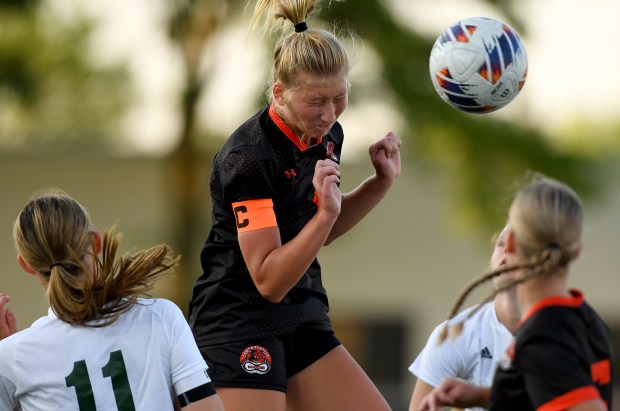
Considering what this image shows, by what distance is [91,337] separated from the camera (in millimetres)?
4059

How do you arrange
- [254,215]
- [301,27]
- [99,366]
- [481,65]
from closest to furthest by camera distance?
[99,366] → [254,215] → [301,27] → [481,65]

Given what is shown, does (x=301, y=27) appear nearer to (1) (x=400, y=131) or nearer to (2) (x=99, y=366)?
(2) (x=99, y=366)

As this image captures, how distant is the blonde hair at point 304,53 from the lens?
4.63 meters

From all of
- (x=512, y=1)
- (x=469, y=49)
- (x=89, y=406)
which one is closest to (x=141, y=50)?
(x=512, y=1)

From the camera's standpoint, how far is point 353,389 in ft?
16.2

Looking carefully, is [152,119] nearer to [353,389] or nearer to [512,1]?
[512,1]

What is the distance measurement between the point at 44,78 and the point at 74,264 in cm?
1549

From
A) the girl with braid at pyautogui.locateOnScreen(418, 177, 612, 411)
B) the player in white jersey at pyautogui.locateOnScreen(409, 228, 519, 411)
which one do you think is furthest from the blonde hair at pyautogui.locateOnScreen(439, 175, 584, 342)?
the player in white jersey at pyautogui.locateOnScreen(409, 228, 519, 411)

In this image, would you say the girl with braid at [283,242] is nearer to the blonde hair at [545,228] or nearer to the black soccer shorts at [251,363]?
the black soccer shorts at [251,363]

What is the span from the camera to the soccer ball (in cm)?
526

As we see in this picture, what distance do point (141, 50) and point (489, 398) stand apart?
15.5 metres

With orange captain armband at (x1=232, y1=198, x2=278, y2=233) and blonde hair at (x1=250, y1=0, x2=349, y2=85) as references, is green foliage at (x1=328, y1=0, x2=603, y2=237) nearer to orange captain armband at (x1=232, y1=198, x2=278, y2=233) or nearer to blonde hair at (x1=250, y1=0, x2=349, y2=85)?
blonde hair at (x1=250, y1=0, x2=349, y2=85)

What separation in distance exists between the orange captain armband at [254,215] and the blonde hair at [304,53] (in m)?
0.51

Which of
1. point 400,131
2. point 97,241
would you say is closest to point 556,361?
point 97,241
